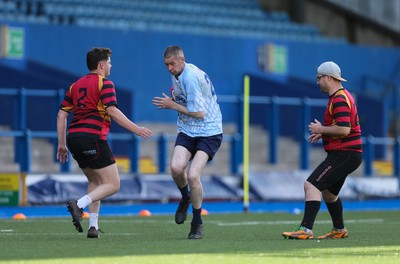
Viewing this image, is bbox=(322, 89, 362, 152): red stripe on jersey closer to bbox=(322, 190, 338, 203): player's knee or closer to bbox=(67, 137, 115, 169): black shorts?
bbox=(322, 190, 338, 203): player's knee

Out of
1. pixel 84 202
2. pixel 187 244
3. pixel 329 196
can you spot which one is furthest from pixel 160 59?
pixel 187 244

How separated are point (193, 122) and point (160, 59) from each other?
15535 millimetres

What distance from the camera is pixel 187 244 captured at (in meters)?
10.3

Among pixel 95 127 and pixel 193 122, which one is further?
pixel 193 122

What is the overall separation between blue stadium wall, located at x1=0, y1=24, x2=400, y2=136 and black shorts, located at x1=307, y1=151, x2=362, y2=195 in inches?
505

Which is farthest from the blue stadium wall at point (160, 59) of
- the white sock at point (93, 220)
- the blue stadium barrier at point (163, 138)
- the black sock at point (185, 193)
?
the white sock at point (93, 220)

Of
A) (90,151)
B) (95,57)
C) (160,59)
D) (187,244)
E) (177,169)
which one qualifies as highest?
(160,59)

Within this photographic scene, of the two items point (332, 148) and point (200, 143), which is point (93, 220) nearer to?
point (200, 143)

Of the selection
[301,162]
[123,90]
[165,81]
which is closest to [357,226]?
[301,162]

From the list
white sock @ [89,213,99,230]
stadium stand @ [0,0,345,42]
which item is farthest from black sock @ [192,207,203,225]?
stadium stand @ [0,0,345,42]

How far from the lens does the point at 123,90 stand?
2461 centimetres

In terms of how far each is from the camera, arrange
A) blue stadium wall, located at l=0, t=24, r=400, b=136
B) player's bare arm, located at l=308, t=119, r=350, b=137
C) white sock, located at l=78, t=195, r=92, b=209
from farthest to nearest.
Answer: blue stadium wall, located at l=0, t=24, r=400, b=136 → player's bare arm, located at l=308, t=119, r=350, b=137 → white sock, located at l=78, t=195, r=92, b=209

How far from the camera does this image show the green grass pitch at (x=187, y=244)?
886cm

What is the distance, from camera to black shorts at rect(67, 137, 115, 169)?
11070 millimetres
